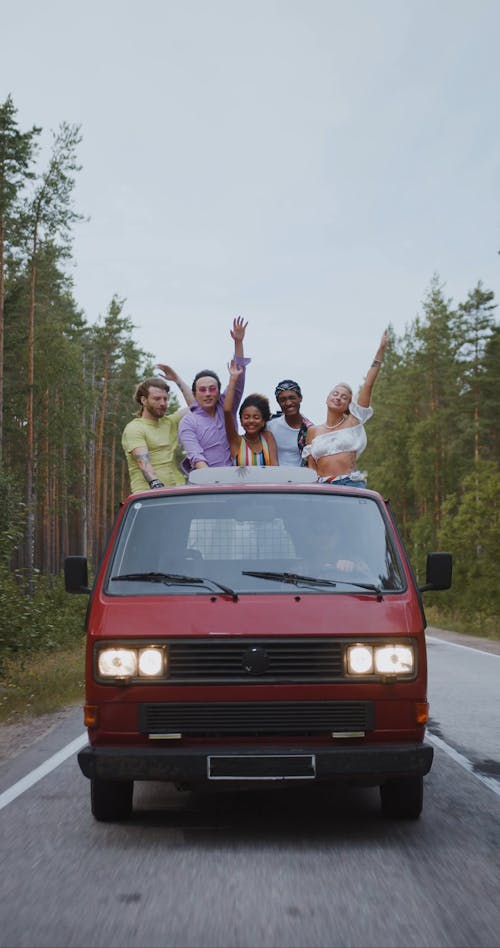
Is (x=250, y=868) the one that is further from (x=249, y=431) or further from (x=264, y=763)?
(x=249, y=431)

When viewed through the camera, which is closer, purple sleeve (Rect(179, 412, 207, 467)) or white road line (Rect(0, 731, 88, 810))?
white road line (Rect(0, 731, 88, 810))

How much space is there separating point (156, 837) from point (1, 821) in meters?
1.04

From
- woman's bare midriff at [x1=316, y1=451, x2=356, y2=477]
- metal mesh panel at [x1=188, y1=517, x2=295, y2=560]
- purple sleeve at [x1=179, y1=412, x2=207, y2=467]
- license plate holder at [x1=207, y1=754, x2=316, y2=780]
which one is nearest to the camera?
license plate holder at [x1=207, y1=754, x2=316, y2=780]

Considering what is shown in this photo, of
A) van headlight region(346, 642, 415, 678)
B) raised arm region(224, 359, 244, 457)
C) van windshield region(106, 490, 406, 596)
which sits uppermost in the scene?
raised arm region(224, 359, 244, 457)

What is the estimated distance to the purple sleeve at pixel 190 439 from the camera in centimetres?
779

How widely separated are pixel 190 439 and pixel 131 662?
2695 millimetres

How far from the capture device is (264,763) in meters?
5.30

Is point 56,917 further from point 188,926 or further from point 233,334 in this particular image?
point 233,334

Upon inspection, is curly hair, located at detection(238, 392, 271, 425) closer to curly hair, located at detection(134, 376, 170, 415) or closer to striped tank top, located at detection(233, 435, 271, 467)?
striped tank top, located at detection(233, 435, 271, 467)

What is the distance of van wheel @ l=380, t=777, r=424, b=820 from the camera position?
580 centimetres

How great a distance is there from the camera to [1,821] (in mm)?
6051

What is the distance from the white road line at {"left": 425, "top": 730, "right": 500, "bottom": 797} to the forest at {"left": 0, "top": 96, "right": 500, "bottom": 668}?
25.1ft

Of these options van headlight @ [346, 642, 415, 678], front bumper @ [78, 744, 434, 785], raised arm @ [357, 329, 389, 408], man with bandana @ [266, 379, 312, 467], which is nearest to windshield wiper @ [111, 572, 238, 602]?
van headlight @ [346, 642, 415, 678]

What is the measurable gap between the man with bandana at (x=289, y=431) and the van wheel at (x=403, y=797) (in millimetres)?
3217
